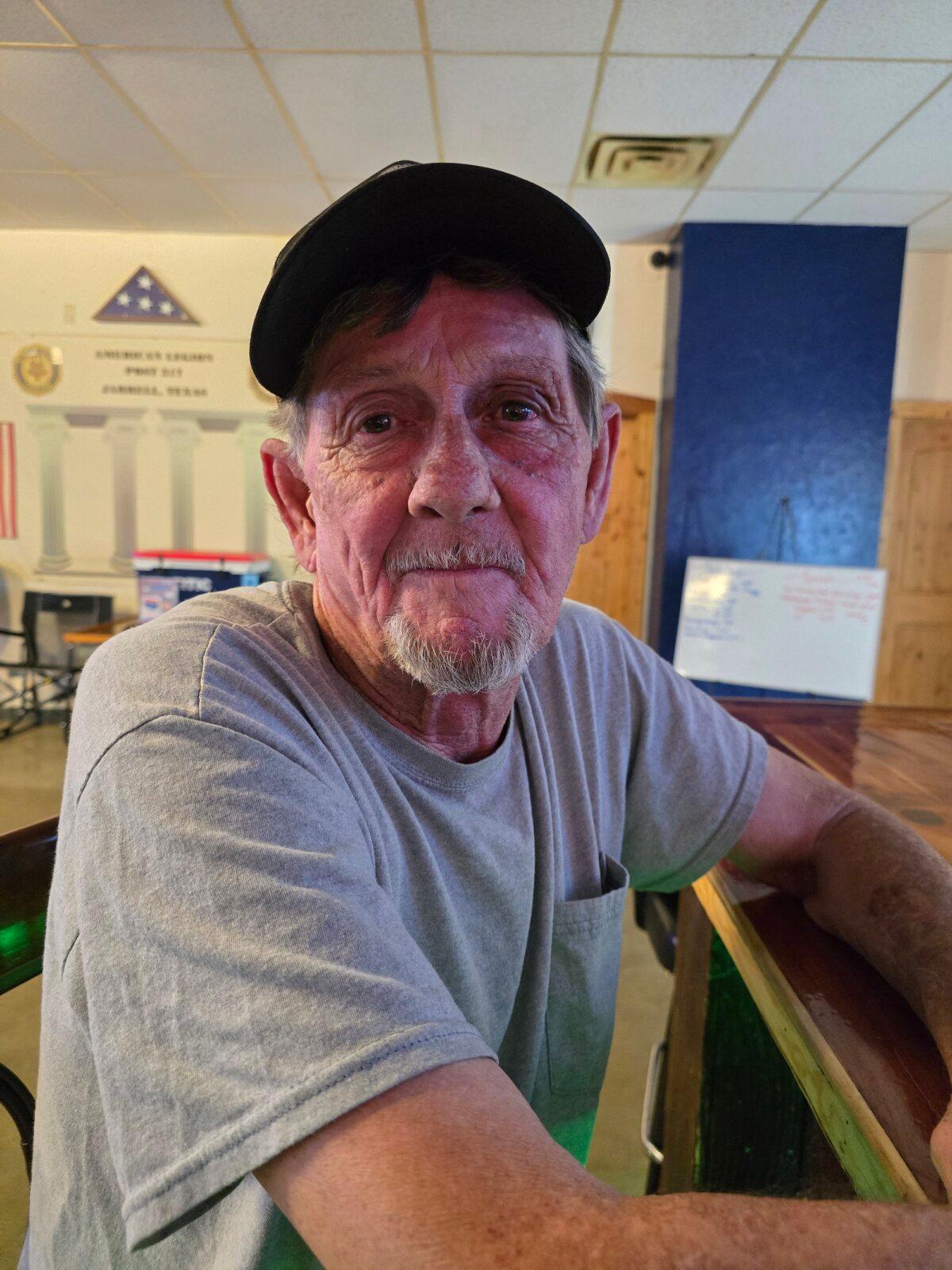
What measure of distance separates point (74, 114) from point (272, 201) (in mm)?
1147

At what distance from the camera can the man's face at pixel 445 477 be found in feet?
2.61

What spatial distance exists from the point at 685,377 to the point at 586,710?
12.9 ft

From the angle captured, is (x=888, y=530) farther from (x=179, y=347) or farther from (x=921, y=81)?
(x=179, y=347)

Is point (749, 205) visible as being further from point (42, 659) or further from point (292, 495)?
point (42, 659)

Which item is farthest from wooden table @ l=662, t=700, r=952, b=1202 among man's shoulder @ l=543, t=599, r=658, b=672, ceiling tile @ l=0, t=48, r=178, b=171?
ceiling tile @ l=0, t=48, r=178, b=171

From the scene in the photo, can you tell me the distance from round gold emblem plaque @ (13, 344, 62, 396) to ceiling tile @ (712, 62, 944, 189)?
4468 millimetres

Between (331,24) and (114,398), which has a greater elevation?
(331,24)

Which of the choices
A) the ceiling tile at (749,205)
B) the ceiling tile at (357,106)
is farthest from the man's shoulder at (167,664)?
the ceiling tile at (749,205)

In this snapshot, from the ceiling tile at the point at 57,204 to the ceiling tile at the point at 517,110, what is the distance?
2222 millimetres

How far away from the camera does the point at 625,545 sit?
5336mm

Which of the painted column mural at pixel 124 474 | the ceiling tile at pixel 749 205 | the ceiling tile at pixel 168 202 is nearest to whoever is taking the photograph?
the ceiling tile at pixel 749 205

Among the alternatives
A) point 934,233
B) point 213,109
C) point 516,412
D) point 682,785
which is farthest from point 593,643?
point 934,233

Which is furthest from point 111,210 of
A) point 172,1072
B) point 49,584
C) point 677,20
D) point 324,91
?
point 172,1072

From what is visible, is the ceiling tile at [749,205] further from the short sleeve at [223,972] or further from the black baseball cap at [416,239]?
the short sleeve at [223,972]
